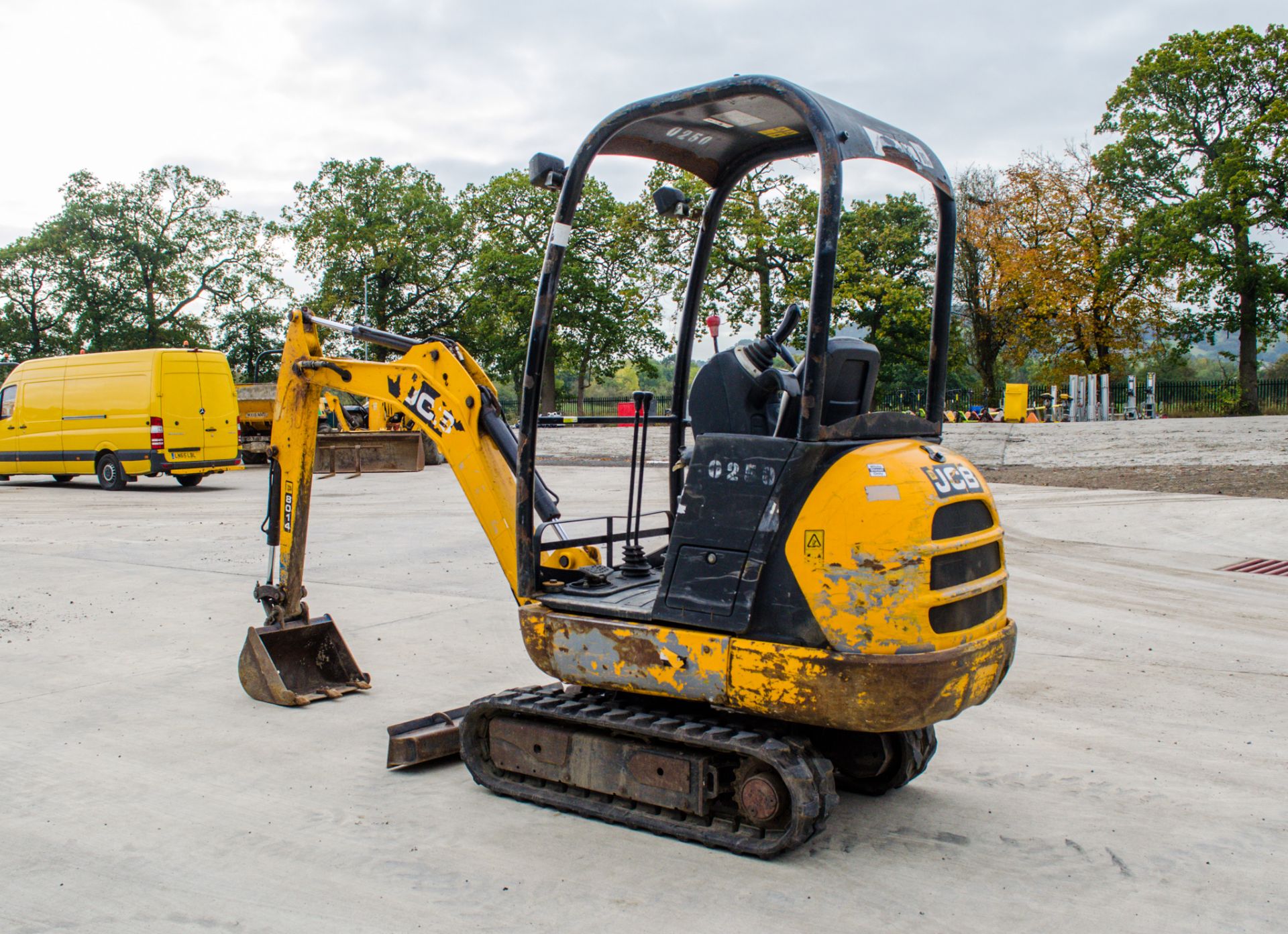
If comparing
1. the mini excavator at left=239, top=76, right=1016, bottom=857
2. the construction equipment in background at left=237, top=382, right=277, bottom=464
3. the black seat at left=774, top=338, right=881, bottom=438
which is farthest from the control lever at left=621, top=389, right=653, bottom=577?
the construction equipment in background at left=237, top=382, right=277, bottom=464

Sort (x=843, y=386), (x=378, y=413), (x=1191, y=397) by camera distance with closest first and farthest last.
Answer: (x=843, y=386)
(x=378, y=413)
(x=1191, y=397)

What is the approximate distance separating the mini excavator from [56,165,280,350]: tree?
55384 millimetres

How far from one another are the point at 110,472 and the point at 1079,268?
109 ft

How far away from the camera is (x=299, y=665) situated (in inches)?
239

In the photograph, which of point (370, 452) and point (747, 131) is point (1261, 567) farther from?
point (370, 452)

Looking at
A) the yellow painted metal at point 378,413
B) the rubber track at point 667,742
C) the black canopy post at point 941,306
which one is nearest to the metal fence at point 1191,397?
the yellow painted metal at point 378,413

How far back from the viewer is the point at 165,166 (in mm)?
55844

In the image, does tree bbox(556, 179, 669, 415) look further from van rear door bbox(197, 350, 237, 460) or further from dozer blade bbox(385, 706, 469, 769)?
dozer blade bbox(385, 706, 469, 769)

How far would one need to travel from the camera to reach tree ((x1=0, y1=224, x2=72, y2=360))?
53312 millimetres

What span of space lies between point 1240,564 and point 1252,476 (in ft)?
21.6

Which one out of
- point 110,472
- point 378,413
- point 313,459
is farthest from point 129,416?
point 313,459

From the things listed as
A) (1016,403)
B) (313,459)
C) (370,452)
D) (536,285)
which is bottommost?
(370,452)

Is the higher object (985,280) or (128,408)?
(985,280)

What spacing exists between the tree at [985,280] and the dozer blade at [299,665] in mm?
38118
